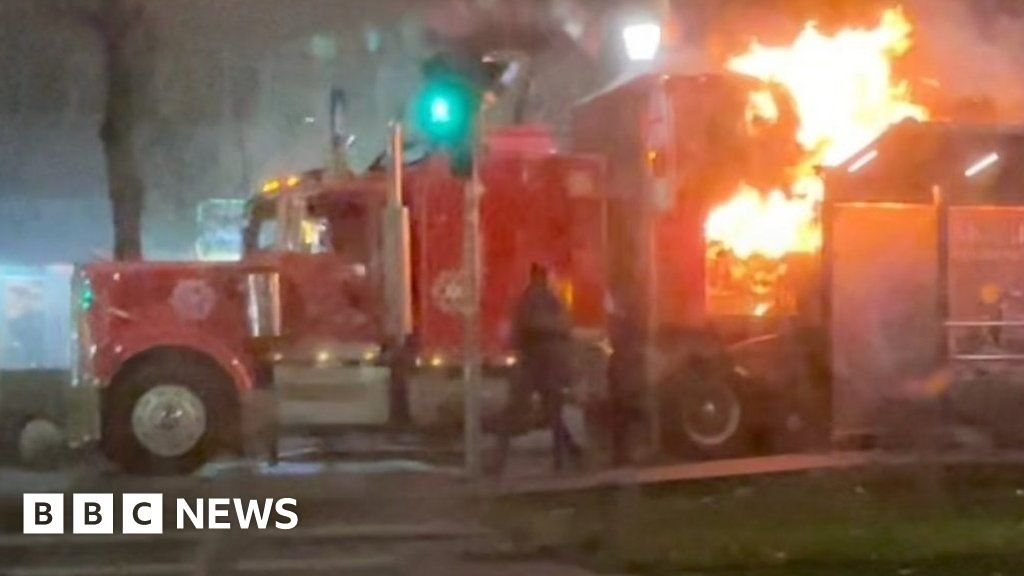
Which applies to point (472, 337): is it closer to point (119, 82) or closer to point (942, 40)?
point (942, 40)

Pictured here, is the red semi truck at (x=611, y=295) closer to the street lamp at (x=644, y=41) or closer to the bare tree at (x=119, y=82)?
the street lamp at (x=644, y=41)

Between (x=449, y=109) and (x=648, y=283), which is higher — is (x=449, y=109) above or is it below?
above

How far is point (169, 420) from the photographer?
14.8 m

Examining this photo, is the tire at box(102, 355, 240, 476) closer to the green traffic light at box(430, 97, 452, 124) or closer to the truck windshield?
the truck windshield

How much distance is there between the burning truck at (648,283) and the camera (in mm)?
14977

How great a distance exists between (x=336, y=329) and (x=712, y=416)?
3.38m

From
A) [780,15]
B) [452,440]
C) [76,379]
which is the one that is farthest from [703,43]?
[76,379]

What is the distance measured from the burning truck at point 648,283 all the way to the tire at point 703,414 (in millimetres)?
19

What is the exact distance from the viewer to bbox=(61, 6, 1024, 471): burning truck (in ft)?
49.1

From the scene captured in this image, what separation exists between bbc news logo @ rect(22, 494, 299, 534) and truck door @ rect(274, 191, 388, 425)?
1932mm

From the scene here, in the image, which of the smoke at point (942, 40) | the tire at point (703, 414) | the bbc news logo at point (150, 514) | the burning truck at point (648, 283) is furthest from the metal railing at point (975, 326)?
the bbc news logo at point (150, 514)

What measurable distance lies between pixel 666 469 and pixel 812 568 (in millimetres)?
4056

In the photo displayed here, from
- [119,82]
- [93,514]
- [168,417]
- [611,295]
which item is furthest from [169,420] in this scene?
[119,82]

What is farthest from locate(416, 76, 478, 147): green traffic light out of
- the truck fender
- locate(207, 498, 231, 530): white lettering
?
locate(207, 498, 231, 530): white lettering
